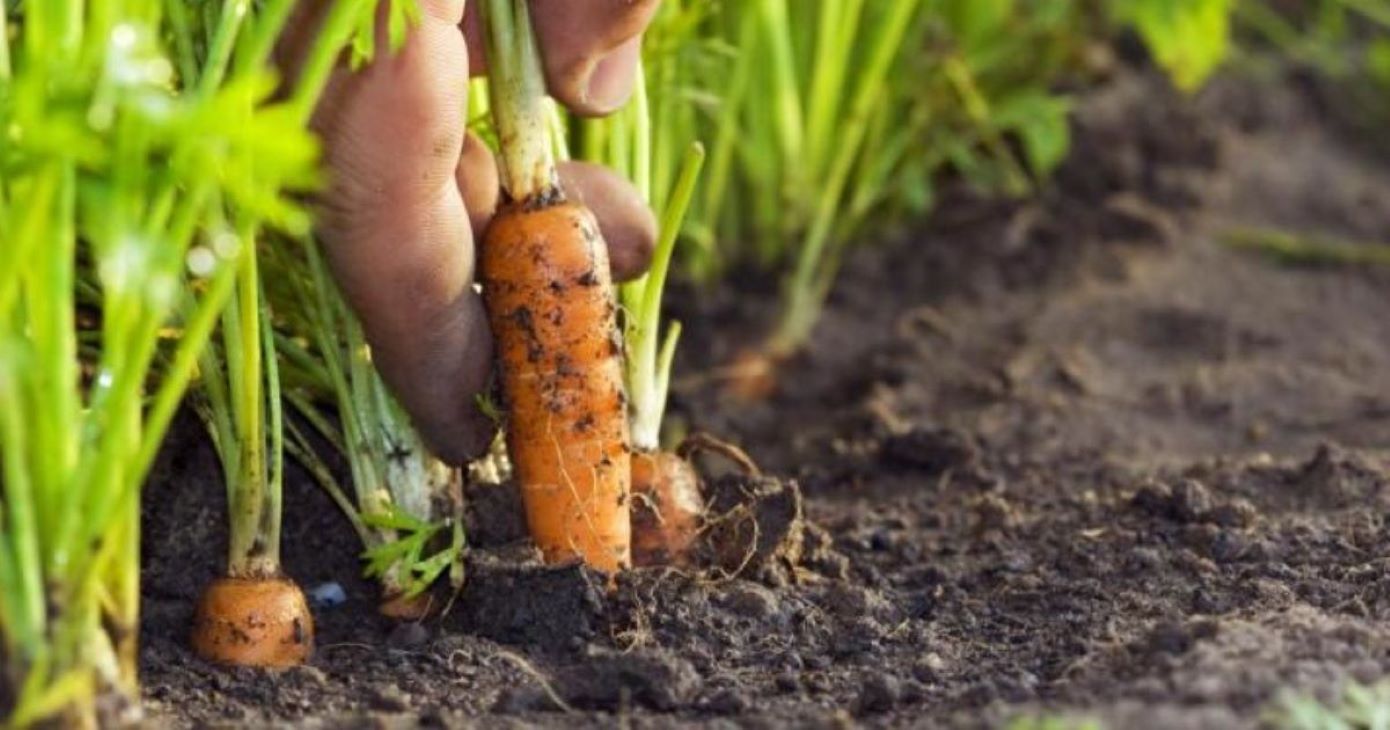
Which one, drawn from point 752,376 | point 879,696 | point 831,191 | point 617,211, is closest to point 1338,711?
point 879,696

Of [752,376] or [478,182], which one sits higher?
[478,182]

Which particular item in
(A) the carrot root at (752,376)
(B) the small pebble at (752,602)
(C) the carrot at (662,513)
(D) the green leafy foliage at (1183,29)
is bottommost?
(B) the small pebble at (752,602)

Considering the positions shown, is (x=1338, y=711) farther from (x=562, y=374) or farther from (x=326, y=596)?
(x=326, y=596)

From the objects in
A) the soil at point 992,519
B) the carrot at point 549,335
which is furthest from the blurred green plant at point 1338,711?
the carrot at point 549,335

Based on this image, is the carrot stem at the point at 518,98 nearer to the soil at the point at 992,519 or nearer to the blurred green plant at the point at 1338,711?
the soil at the point at 992,519

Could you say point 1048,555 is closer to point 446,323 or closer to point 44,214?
point 446,323
